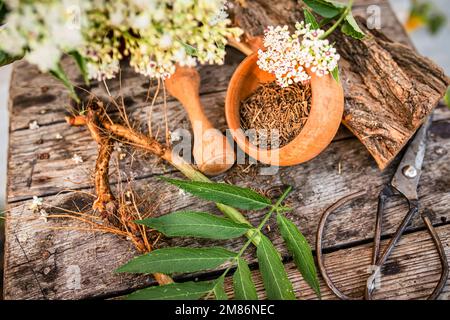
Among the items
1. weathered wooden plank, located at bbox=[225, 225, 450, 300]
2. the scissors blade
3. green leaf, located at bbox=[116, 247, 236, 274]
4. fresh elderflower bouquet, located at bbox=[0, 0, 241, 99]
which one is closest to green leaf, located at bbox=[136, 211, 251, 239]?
green leaf, located at bbox=[116, 247, 236, 274]

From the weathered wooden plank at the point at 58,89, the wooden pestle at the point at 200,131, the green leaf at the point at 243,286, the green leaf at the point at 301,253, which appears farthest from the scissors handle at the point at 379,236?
the weathered wooden plank at the point at 58,89

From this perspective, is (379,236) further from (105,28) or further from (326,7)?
(105,28)

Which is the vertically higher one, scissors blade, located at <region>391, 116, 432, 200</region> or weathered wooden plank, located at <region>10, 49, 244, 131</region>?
weathered wooden plank, located at <region>10, 49, 244, 131</region>

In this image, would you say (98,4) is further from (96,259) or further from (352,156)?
(352,156)

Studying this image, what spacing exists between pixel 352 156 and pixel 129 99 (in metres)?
0.63

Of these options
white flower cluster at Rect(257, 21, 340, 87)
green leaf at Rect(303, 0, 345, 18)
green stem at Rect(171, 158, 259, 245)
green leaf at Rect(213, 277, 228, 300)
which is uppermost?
green leaf at Rect(303, 0, 345, 18)

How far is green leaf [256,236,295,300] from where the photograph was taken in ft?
2.85

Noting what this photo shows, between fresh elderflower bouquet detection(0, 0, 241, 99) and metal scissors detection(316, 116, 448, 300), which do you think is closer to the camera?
fresh elderflower bouquet detection(0, 0, 241, 99)

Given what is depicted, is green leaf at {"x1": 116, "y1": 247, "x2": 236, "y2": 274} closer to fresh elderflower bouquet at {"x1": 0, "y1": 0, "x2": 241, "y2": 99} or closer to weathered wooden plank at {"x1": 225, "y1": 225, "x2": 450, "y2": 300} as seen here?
weathered wooden plank at {"x1": 225, "y1": 225, "x2": 450, "y2": 300}

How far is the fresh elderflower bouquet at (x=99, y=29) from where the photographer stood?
67 centimetres

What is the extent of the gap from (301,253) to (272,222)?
15cm

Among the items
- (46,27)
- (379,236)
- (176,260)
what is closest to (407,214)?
(379,236)

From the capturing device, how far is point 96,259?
39.4 inches

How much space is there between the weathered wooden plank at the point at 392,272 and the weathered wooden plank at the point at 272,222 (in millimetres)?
37
